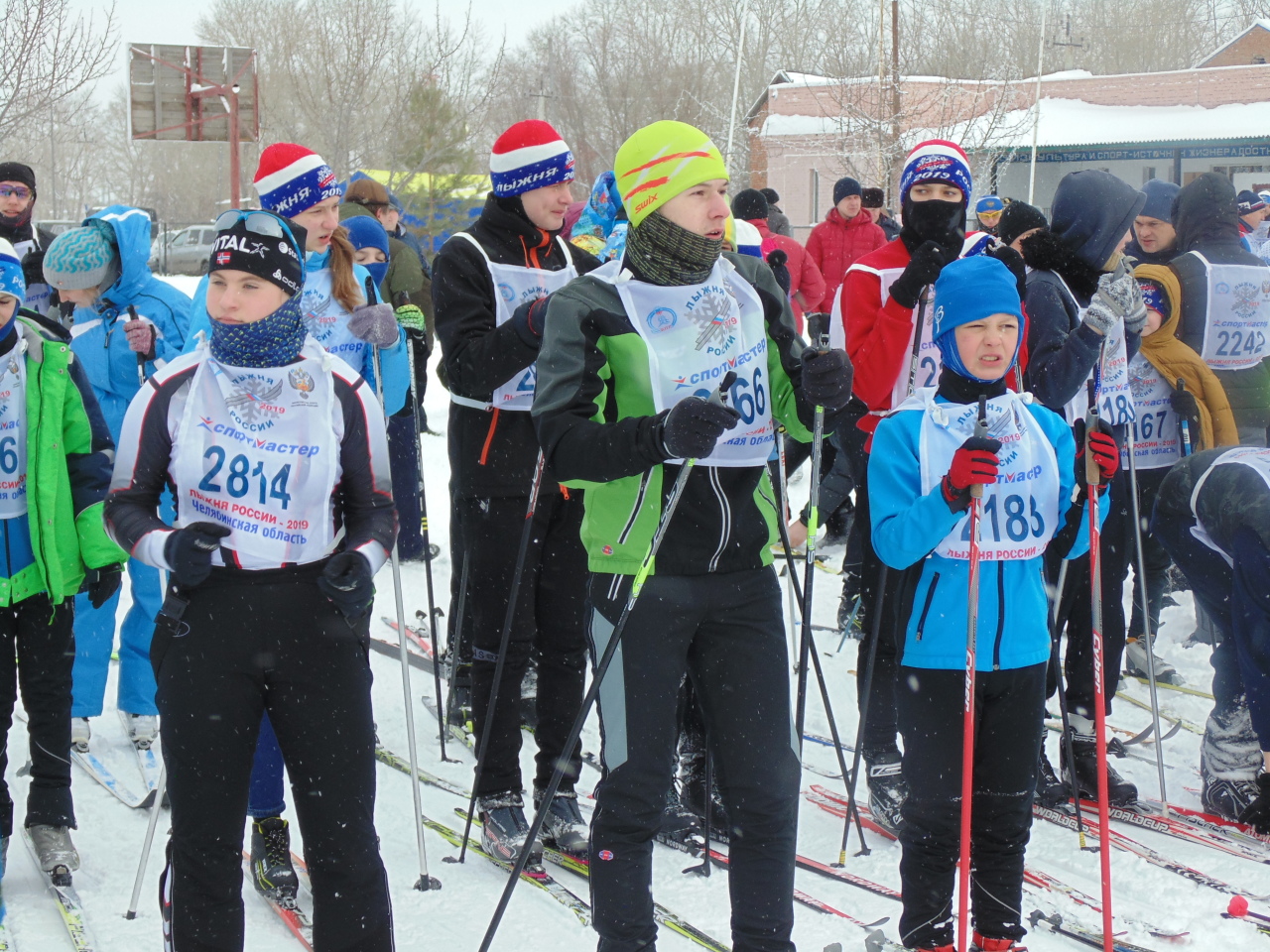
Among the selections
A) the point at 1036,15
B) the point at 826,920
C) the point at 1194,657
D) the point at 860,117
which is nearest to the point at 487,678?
the point at 826,920

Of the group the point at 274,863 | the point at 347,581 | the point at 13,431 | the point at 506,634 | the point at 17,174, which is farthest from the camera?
the point at 17,174

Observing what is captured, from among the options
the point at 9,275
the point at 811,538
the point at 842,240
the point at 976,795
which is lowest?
the point at 976,795

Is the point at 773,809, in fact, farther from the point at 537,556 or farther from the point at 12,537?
the point at 12,537

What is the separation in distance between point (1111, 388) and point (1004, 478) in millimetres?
1712

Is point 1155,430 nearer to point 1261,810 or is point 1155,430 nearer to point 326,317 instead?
point 1261,810

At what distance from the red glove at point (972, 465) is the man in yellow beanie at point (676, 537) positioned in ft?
1.05

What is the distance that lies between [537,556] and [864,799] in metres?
1.55

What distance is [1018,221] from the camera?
521 cm

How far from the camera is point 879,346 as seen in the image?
12.8 ft

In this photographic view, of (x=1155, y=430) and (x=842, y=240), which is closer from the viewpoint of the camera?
(x=1155, y=430)

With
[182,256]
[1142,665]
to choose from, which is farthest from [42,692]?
[182,256]

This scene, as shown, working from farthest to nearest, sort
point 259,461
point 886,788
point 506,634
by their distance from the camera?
point 886,788 < point 506,634 < point 259,461

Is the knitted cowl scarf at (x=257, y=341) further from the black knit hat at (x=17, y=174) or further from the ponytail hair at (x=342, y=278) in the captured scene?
the black knit hat at (x=17, y=174)

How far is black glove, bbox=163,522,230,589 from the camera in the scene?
253 centimetres
